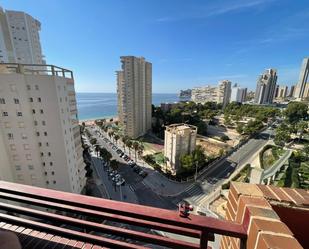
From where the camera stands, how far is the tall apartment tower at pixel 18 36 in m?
26.2

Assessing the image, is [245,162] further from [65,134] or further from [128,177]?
[65,134]

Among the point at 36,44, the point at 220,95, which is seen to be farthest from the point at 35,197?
the point at 220,95

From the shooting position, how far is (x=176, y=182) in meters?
17.0

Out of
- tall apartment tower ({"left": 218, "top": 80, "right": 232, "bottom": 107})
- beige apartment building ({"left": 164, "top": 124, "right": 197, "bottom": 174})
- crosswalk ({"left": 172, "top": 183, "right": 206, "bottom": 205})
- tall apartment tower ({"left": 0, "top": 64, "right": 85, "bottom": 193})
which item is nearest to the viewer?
tall apartment tower ({"left": 0, "top": 64, "right": 85, "bottom": 193})

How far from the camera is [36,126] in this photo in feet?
33.7

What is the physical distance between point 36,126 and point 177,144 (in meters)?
12.9

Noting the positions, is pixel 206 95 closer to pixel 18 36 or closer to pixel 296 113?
pixel 296 113

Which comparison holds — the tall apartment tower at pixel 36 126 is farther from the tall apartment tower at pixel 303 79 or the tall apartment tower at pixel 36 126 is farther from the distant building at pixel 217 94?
the tall apartment tower at pixel 303 79

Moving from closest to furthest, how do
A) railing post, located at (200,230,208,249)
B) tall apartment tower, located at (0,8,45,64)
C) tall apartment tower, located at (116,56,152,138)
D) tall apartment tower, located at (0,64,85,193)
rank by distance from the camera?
1. railing post, located at (200,230,208,249)
2. tall apartment tower, located at (0,64,85,193)
3. tall apartment tower, located at (0,8,45,64)
4. tall apartment tower, located at (116,56,152,138)

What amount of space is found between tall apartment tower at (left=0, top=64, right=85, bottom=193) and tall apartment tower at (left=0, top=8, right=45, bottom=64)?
23.0 m

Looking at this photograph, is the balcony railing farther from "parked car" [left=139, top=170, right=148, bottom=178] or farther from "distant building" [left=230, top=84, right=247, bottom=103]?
"distant building" [left=230, top=84, right=247, bottom=103]

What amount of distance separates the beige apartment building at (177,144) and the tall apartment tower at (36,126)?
33.8ft

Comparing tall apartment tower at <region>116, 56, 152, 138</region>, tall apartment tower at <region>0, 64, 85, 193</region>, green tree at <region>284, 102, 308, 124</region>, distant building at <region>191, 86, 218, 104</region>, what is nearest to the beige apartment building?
tall apartment tower at <region>0, 64, 85, 193</region>

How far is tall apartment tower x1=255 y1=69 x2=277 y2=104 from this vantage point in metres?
60.9
